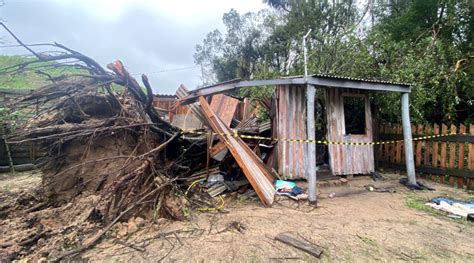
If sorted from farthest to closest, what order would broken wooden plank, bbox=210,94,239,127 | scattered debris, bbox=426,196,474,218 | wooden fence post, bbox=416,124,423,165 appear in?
broken wooden plank, bbox=210,94,239,127, wooden fence post, bbox=416,124,423,165, scattered debris, bbox=426,196,474,218

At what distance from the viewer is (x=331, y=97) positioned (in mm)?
7457

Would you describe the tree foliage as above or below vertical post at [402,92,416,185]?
above

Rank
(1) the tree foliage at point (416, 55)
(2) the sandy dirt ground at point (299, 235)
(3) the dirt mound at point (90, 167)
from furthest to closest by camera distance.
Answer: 1. (1) the tree foliage at point (416, 55)
2. (3) the dirt mound at point (90, 167)
3. (2) the sandy dirt ground at point (299, 235)

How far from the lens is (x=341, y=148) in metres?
7.38

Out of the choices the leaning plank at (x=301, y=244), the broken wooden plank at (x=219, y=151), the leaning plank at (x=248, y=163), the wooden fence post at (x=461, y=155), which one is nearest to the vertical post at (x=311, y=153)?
the leaning plank at (x=248, y=163)

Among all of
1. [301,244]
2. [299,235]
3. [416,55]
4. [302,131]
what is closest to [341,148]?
[302,131]

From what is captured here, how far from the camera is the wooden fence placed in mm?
6793

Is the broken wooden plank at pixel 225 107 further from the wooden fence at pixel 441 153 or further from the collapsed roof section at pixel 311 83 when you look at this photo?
the wooden fence at pixel 441 153

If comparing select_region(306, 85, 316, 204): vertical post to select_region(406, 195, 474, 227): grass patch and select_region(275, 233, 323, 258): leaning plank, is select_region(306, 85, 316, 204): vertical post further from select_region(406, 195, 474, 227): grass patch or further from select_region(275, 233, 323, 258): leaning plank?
select_region(406, 195, 474, 227): grass patch

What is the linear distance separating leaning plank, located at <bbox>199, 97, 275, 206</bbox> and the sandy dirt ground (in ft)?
1.02

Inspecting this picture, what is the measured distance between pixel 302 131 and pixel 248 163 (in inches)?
72.7

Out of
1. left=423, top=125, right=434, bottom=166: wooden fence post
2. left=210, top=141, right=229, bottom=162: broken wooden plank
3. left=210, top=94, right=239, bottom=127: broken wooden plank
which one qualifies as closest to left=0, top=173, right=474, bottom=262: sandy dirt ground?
left=210, top=141, right=229, bottom=162: broken wooden plank

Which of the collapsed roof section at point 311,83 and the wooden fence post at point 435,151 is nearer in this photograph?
the collapsed roof section at point 311,83

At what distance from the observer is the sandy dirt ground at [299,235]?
11.8ft
